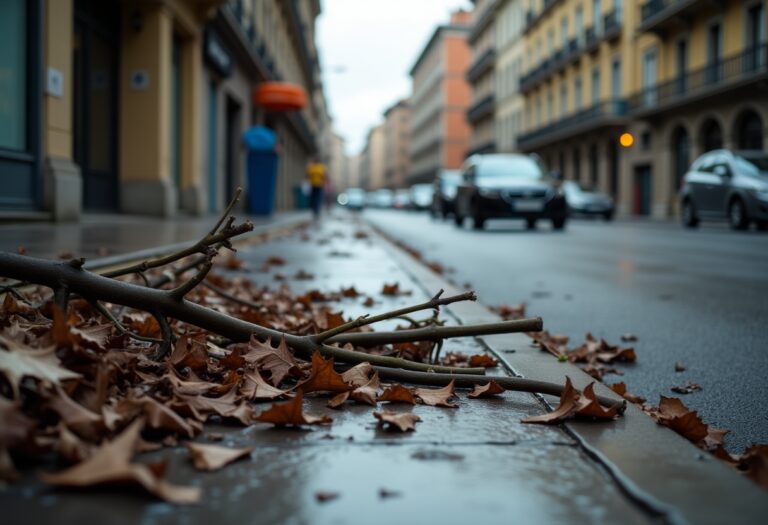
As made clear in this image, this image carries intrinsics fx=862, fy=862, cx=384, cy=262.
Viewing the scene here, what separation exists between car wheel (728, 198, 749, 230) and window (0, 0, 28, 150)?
1493cm

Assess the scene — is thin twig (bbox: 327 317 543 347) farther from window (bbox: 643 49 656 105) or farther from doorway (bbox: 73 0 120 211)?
window (bbox: 643 49 656 105)

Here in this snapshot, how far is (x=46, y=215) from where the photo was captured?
10062mm

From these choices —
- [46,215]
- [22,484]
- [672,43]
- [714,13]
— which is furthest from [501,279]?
[672,43]

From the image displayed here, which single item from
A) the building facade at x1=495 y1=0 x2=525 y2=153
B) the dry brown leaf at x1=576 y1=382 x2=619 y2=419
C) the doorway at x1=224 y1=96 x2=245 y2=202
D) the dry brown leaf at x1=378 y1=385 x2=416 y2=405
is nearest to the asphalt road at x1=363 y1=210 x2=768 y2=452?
the dry brown leaf at x1=576 y1=382 x2=619 y2=419

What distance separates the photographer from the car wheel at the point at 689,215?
2186cm

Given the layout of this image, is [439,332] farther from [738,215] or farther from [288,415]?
[738,215]

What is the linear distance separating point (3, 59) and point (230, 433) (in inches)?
349

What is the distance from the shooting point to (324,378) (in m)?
2.44

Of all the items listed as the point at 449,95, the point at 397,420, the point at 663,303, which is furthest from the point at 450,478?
the point at 449,95

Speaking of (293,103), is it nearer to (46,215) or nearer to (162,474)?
(46,215)

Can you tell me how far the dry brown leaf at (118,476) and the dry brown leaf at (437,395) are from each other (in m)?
0.95

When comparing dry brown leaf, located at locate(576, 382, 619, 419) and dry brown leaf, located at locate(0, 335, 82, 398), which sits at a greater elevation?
dry brown leaf, located at locate(0, 335, 82, 398)

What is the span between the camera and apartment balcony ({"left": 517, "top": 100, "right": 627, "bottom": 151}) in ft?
134

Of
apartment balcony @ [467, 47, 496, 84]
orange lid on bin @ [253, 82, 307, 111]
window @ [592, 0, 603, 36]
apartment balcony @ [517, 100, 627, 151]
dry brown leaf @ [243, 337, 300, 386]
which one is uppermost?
apartment balcony @ [467, 47, 496, 84]
